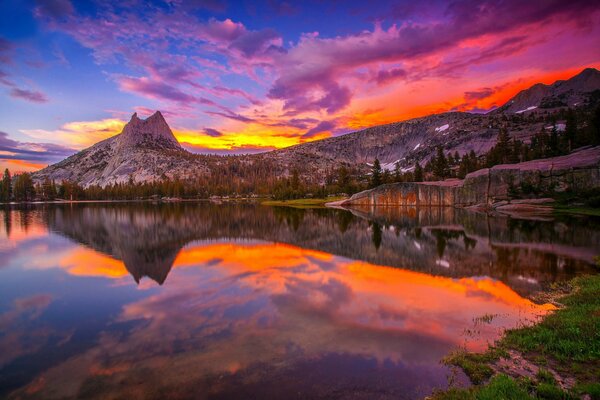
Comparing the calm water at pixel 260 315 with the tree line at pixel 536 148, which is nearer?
the calm water at pixel 260 315

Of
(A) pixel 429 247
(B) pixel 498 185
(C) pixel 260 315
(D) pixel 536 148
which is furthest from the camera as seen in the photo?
(D) pixel 536 148

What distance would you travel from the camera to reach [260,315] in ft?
49.7

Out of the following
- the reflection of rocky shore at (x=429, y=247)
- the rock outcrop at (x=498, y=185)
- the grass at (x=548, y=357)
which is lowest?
the reflection of rocky shore at (x=429, y=247)

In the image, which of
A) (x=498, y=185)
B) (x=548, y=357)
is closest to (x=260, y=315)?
(x=548, y=357)

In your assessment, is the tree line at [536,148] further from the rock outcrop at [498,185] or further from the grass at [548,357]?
the grass at [548,357]

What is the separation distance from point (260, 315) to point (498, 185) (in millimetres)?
88630

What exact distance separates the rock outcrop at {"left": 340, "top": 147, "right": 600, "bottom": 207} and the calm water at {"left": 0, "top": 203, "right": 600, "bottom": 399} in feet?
158

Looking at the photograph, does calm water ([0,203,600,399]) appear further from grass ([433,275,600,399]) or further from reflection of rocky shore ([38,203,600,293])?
grass ([433,275,600,399])

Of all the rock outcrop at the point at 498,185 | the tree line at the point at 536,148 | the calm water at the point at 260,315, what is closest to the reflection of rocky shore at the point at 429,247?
the calm water at the point at 260,315

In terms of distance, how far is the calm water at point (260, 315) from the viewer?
974 centimetres

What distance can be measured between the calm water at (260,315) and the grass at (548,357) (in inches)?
29.0

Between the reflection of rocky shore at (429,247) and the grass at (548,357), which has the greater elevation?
the grass at (548,357)

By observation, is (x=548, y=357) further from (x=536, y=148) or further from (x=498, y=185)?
(x=536, y=148)

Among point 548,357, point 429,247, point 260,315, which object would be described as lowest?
point 429,247
